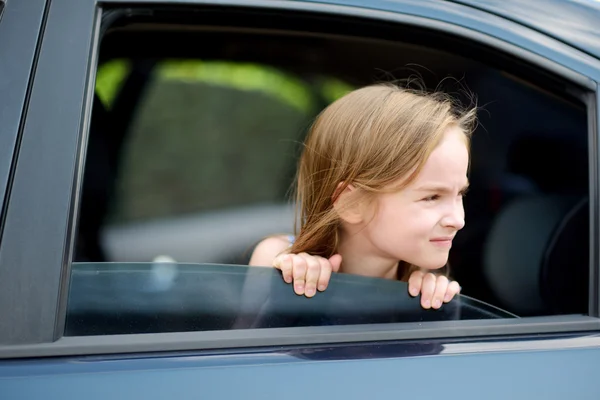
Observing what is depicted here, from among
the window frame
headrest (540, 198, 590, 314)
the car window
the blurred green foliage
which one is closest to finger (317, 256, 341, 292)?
the window frame

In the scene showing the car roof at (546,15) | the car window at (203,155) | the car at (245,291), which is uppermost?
the car window at (203,155)

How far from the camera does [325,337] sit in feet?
3.74

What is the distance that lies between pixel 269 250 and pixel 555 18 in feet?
2.53

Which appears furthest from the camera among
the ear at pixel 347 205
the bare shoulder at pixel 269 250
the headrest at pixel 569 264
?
the headrest at pixel 569 264

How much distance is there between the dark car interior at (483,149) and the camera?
6.33 ft

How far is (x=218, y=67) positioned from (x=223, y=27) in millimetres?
1559

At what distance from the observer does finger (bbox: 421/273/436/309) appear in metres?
1.30

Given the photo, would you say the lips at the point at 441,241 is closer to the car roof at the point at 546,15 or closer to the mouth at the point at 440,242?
the mouth at the point at 440,242

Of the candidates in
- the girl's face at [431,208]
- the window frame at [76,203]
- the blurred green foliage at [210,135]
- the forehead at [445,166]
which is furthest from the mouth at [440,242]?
the blurred green foliage at [210,135]

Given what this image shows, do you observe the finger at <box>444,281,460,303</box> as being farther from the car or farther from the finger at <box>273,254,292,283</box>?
the finger at <box>273,254,292,283</box>

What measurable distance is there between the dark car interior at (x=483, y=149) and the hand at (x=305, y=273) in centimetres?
43

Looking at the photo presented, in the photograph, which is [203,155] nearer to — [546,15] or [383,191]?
[383,191]

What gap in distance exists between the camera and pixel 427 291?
1.32 m

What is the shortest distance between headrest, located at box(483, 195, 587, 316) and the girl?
526 millimetres
